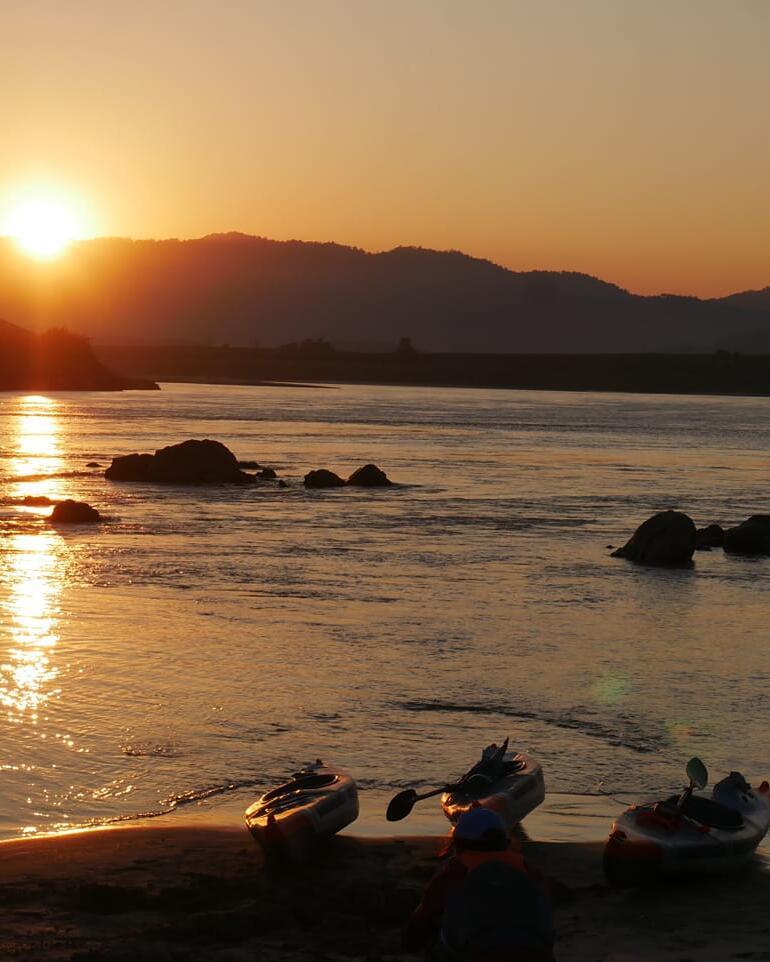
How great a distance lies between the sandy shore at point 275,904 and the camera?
11.0 metres

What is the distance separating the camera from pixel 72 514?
4534 centimetres

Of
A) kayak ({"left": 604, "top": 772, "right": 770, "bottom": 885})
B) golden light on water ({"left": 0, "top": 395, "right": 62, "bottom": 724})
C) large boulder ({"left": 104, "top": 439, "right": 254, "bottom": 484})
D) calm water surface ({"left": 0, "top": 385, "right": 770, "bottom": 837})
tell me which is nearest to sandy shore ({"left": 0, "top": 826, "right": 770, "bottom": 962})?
kayak ({"left": 604, "top": 772, "right": 770, "bottom": 885})

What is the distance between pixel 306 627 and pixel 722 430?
9646cm

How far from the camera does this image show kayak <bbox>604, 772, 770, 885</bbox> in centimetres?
1255

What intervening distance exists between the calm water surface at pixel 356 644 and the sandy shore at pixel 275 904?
72.1 inches

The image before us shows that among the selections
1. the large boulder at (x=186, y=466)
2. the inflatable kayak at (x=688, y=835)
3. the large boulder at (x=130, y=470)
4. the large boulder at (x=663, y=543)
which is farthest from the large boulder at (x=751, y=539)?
the large boulder at (x=130, y=470)

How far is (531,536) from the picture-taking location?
1689 inches

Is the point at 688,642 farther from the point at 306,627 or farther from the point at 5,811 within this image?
the point at 5,811

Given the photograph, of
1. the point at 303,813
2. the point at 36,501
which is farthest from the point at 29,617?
the point at 36,501

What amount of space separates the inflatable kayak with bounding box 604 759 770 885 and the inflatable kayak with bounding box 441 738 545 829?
1284 millimetres

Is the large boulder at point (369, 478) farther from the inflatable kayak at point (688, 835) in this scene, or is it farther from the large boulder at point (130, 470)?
the inflatable kayak at point (688, 835)

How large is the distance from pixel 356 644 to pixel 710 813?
12.3 metres

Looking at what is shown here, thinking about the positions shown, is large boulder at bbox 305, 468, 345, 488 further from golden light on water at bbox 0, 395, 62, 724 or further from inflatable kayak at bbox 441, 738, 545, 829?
inflatable kayak at bbox 441, 738, 545, 829

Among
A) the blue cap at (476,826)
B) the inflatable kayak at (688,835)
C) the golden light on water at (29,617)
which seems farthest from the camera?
the golden light on water at (29,617)
